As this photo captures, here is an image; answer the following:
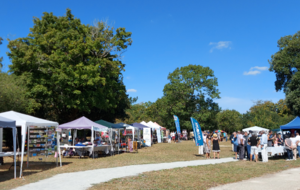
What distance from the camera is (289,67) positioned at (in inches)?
1245

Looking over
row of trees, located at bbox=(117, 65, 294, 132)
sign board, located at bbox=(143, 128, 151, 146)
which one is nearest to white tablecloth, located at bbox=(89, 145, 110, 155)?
sign board, located at bbox=(143, 128, 151, 146)

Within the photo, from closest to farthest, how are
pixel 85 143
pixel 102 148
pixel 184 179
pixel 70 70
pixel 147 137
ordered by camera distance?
pixel 184 179 → pixel 85 143 → pixel 102 148 → pixel 70 70 → pixel 147 137

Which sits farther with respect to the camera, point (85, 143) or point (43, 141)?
point (85, 143)

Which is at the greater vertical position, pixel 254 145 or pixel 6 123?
pixel 6 123

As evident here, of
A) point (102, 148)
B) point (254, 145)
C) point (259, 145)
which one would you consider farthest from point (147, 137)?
point (254, 145)

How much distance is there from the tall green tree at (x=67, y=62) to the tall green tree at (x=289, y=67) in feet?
61.0

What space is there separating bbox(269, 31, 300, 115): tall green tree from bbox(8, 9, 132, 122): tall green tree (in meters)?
18.6

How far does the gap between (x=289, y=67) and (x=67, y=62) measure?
25.5m

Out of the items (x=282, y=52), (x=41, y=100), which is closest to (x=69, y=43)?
(x=41, y=100)

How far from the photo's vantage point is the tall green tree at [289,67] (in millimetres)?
29562

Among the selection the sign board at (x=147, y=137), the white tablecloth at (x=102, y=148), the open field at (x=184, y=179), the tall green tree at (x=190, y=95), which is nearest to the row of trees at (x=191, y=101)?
the tall green tree at (x=190, y=95)

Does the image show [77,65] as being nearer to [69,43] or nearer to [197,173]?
[69,43]

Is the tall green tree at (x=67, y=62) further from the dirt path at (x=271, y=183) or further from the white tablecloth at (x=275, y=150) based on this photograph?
the dirt path at (x=271, y=183)

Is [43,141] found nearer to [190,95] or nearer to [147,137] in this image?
[147,137]
